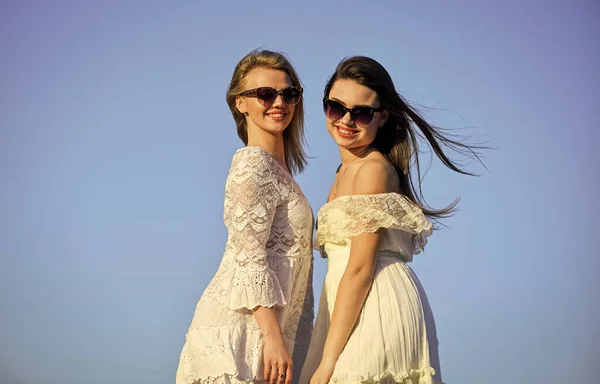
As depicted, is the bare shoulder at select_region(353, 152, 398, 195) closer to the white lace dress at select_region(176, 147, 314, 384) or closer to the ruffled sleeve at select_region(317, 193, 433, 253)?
the ruffled sleeve at select_region(317, 193, 433, 253)

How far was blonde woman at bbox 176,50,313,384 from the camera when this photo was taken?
5004 mm

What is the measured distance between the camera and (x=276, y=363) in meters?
4.96

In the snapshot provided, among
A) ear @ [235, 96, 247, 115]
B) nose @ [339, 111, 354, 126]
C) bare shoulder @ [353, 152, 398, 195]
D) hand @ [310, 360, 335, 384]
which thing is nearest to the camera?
hand @ [310, 360, 335, 384]

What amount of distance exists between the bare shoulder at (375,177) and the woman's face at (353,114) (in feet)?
0.55

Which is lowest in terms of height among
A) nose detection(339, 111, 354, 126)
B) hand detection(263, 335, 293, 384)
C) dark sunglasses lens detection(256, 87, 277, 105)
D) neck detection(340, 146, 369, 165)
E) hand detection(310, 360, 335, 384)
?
hand detection(310, 360, 335, 384)

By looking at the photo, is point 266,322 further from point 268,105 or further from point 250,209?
point 268,105

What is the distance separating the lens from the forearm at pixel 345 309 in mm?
4816

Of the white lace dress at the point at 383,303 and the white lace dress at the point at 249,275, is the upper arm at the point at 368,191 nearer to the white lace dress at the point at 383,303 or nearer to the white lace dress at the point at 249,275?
the white lace dress at the point at 383,303

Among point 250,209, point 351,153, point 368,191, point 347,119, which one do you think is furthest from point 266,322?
point 347,119

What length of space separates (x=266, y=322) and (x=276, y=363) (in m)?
0.23

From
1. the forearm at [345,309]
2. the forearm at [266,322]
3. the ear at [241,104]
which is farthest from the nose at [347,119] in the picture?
the forearm at [266,322]

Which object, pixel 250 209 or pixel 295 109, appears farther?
pixel 295 109

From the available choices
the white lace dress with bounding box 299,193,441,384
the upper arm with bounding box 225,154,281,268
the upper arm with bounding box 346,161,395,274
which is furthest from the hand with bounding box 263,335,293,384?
the upper arm with bounding box 346,161,395,274

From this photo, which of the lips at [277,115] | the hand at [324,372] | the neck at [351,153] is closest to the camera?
the hand at [324,372]
